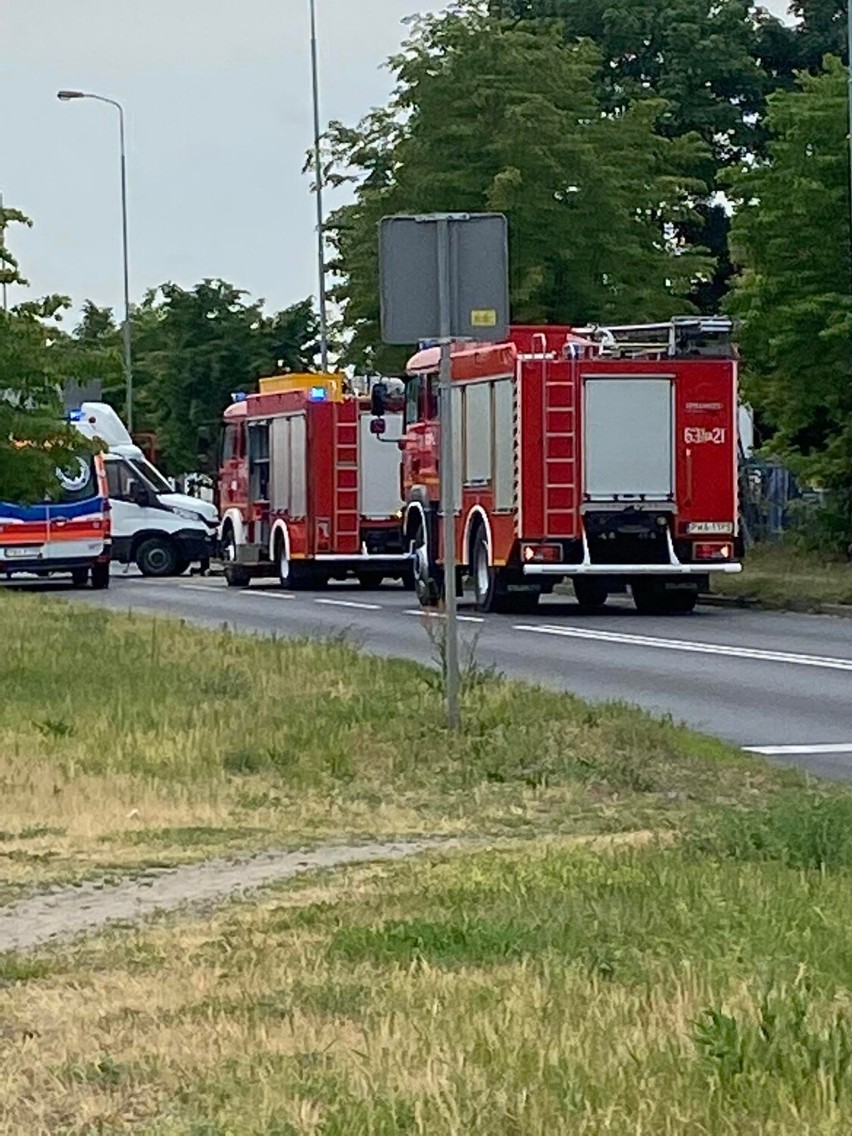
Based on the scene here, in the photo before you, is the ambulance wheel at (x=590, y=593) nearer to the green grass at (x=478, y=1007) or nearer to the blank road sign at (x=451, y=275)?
the blank road sign at (x=451, y=275)

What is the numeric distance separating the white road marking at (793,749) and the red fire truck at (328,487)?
2032 centimetres

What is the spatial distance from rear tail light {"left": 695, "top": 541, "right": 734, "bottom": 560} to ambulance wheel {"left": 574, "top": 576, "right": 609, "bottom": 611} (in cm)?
164

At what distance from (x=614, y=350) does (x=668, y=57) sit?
34553 millimetres

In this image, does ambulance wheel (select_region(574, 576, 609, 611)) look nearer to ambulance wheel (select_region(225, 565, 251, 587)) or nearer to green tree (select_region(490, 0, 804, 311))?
ambulance wheel (select_region(225, 565, 251, 587))

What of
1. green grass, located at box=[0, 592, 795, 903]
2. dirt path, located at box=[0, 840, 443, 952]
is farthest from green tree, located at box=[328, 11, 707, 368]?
dirt path, located at box=[0, 840, 443, 952]

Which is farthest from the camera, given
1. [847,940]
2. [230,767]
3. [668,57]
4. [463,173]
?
[668,57]

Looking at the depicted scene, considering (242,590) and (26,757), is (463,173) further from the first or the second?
(26,757)

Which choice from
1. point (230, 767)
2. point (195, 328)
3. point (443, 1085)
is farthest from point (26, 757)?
point (195, 328)

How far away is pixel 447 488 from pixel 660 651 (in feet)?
29.1

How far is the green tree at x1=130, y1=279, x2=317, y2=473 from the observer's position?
72.7m

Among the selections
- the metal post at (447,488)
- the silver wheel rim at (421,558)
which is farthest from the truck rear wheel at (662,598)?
the metal post at (447,488)

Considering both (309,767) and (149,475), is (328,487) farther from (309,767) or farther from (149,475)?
(309,767)

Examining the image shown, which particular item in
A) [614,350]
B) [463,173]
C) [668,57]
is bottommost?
[614,350]

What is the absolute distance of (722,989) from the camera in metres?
6.82
